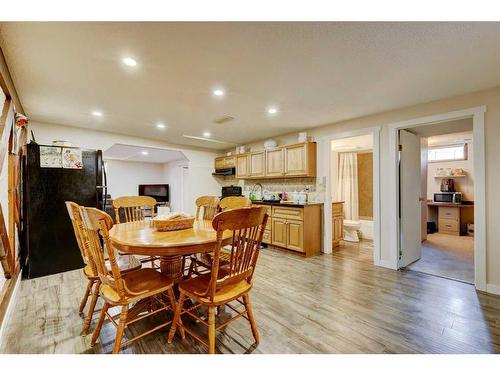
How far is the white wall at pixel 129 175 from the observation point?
28.7 ft

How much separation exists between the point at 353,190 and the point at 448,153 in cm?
325

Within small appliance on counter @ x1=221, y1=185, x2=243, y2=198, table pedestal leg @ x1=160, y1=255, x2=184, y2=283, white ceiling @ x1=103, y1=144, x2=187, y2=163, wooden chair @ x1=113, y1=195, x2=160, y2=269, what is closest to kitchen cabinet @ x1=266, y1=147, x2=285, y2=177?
small appliance on counter @ x1=221, y1=185, x2=243, y2=198

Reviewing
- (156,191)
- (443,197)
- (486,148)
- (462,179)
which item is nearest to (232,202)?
(486,148)

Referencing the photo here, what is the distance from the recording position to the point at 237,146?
5.85 metres

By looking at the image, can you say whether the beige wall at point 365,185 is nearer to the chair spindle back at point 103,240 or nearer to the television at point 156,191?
the chair spindle back at point 103,240

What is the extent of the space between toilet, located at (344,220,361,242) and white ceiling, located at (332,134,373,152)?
1755mm

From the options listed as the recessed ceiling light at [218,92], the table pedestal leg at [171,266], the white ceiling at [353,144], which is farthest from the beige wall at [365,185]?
the table pedestal leg at [171,266]

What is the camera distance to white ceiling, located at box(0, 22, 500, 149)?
1.61 metres

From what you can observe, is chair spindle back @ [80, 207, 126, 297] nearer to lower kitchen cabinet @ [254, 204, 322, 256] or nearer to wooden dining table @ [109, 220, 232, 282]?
wooden dining table @ [109, 220, 232, 282]

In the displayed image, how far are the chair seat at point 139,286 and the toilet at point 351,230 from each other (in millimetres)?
4248

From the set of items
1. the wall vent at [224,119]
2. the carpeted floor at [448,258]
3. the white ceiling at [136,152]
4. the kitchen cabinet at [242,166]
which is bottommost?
the carpeted floor at [448,258]

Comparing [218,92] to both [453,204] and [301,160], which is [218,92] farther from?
[453,204]
